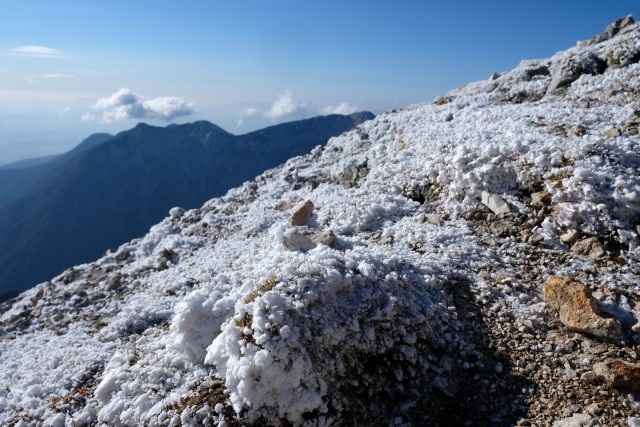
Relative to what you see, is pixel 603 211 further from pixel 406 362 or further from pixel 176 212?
pixel 176 212

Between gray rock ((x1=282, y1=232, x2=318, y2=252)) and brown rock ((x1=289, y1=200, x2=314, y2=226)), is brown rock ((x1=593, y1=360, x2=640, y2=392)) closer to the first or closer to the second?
gray rock ((x1=282, y1=232, x2=318, y2=252))

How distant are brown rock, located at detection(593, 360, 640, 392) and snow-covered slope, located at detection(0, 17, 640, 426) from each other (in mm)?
151

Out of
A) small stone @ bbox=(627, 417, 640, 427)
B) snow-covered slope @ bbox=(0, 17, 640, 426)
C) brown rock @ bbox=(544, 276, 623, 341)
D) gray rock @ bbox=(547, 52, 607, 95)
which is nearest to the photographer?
small stone @ bbox=(627, 417, 640, 427)

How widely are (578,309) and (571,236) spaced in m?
3.14

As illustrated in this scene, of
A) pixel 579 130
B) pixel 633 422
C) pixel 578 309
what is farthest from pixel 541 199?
pixel 633 422

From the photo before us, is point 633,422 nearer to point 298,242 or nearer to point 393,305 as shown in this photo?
point 393,305

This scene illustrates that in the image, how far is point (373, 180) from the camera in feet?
56.8

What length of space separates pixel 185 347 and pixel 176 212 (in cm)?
1752

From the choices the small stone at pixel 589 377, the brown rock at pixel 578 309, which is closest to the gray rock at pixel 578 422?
the small stone at pixel 589 377

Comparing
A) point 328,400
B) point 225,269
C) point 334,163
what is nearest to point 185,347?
point 328,400

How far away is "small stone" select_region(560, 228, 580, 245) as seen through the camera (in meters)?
10.5

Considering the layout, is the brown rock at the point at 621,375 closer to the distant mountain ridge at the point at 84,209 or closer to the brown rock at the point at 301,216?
the brown rock at the point at 301,216

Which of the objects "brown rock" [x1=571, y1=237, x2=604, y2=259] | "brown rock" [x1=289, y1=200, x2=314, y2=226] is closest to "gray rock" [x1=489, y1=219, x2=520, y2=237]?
"brown rock" [x1=571, y1=237, x2=604, y2=259]

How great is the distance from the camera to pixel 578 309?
26.3 ft
